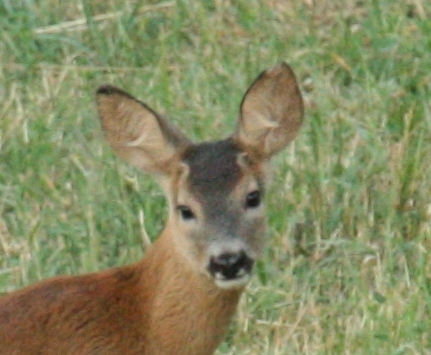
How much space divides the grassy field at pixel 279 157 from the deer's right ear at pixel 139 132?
2.58 ft

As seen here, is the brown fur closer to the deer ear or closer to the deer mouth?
the deer mouth

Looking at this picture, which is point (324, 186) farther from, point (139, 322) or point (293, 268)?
point (139, 322)

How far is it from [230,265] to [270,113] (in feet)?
2.76

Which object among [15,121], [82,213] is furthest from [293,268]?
[15,121]

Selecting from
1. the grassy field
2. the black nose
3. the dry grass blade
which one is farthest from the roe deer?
the dry grass blade

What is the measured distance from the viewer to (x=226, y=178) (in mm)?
7164

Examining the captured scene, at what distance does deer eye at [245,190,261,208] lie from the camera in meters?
7.17

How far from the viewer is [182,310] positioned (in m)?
7.13

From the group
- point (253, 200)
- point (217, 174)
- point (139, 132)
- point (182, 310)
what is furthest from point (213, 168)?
point (182, 310)

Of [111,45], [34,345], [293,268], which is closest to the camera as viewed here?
[34,345]

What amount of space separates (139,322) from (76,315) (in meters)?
0.24

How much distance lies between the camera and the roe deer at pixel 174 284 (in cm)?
696

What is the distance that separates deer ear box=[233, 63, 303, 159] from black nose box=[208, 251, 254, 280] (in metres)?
0.59

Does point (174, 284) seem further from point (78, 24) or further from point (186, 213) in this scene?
point (78, 24)
